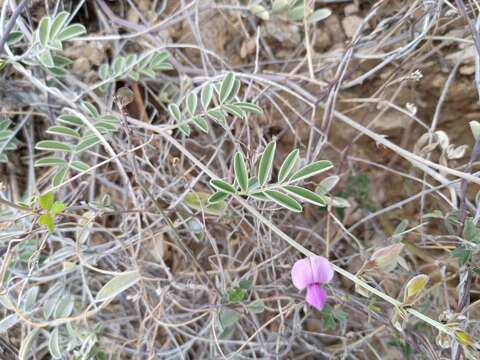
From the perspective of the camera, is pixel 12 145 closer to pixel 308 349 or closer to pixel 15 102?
pixel 15 102

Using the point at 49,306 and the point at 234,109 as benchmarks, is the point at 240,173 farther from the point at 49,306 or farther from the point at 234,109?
the point at 49,306

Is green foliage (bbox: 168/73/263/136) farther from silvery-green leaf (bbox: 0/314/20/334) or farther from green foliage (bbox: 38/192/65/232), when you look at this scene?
silvery-green leaf (bbox: 0/314/20/334)

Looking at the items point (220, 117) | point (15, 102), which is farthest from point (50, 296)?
point (220, 117)

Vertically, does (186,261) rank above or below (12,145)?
below

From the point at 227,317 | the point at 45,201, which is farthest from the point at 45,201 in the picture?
the point at 227,317

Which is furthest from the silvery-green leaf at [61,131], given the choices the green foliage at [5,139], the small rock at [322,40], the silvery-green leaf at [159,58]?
the small rock at [322,40]

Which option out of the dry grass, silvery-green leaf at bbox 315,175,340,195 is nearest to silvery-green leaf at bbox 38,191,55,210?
the dry grass
